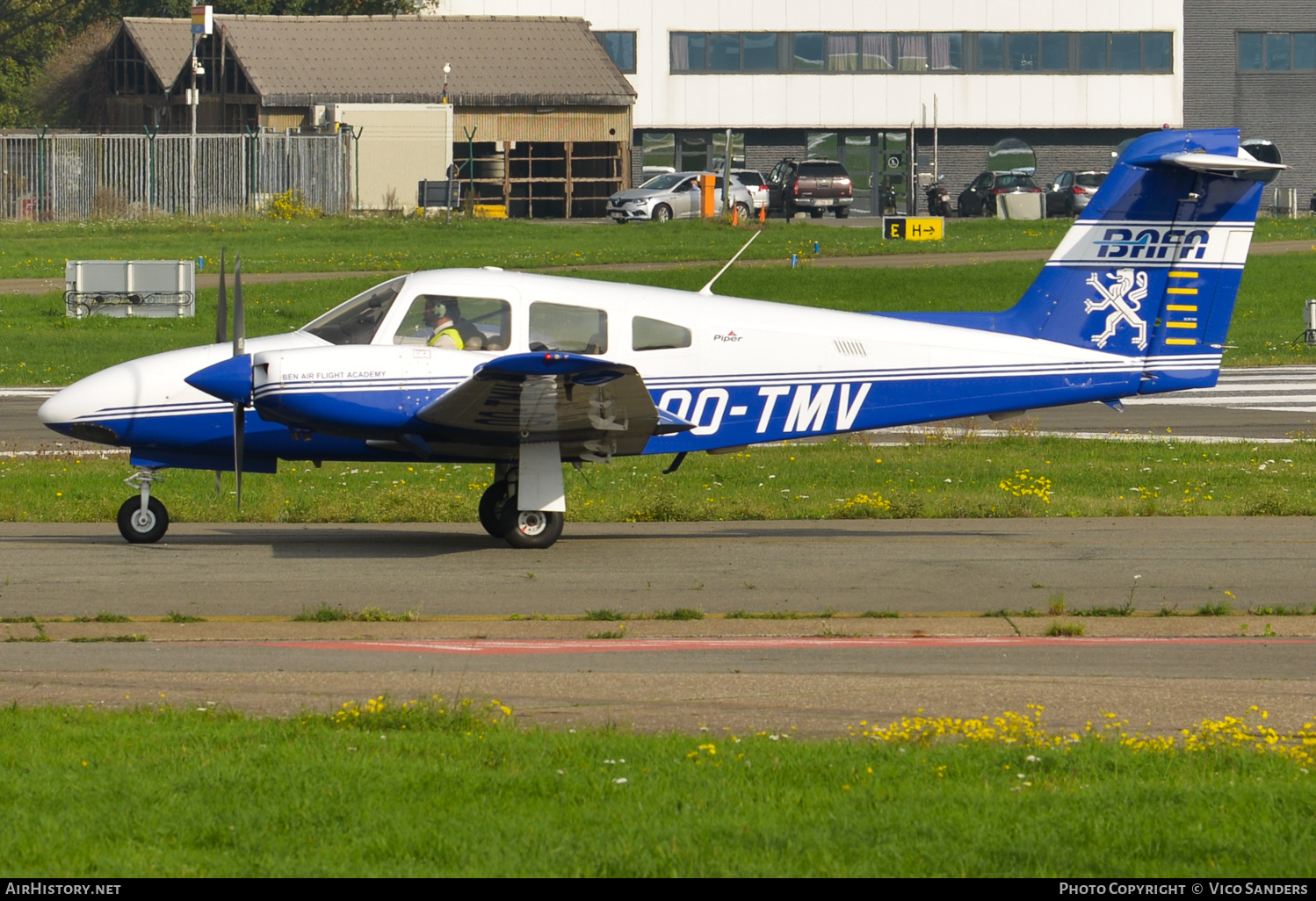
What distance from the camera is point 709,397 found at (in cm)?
1409

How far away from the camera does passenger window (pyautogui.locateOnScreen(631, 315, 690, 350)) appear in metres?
13.8

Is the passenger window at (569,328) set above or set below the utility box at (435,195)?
below

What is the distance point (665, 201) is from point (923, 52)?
18924 millimetres

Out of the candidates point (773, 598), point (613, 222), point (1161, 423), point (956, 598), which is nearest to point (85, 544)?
point (773, 598)

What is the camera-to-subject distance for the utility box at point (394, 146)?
175ft

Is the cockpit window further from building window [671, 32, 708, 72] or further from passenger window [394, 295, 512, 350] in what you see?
building window [671, 32, 708, 72]

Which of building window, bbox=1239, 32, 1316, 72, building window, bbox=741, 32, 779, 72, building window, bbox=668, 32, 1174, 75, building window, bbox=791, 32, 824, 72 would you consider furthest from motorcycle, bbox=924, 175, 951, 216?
building window, bbox=1239, 32, 1316, 72

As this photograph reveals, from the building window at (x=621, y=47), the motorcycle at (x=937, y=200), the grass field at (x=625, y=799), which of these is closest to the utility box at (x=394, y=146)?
the building window at (x=621, y=47)

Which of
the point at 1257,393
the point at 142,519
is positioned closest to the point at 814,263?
the point at 1257,393

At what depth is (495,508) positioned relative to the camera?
566 inches

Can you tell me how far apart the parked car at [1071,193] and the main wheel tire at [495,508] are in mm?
46668

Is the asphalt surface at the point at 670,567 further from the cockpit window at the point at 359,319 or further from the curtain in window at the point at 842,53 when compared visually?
the curtain in window at the point at 842,53

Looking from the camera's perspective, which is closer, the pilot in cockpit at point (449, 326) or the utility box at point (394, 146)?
the pilot in cockpit at point (449, 326)

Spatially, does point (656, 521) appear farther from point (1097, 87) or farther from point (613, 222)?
point (1097, 87)
